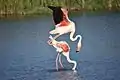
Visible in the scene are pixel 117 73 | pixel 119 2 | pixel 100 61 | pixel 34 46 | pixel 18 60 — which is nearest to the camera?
pixel 117 73

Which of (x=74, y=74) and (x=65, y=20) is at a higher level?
(x=65, y=20)

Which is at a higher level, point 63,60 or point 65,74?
point 65,74

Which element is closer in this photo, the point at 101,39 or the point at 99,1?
the point at 101,39

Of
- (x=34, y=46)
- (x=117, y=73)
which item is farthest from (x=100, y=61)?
(x=34, y=46)

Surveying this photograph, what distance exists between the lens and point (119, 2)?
69.6 meters

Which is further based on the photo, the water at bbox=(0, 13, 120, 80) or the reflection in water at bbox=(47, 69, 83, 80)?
the water at bbox=(0, 13, 120, 80)

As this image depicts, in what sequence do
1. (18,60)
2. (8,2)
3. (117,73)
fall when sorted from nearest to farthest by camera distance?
(117,73) < (18,60) < (8,2)

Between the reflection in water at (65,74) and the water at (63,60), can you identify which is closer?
the reflection in water at (65,74)

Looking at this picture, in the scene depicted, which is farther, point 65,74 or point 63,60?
point 63,60

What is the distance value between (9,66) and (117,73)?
4.70 metres

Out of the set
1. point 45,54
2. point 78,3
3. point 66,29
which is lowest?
point 78,3

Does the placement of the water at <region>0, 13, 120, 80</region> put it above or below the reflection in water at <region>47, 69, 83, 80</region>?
below

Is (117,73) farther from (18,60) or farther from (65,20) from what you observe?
(18,60)

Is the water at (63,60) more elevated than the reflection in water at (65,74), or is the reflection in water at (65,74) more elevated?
the reflection in water at (65,74)
